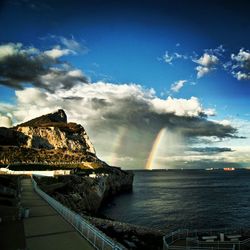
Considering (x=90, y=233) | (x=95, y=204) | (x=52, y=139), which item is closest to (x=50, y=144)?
(x=52, y=139)

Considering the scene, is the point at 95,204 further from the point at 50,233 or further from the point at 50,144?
the point at 50,144

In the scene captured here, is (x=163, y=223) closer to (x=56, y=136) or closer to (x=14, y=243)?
(x=14, y=243)

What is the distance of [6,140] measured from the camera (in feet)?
528

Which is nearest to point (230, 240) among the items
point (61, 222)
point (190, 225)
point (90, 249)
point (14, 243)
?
point (61, 222)

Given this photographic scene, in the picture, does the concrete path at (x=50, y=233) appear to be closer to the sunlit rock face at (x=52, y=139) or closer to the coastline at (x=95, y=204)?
the coastline at (x=95, y=204)

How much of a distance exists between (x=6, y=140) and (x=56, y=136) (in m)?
28.4

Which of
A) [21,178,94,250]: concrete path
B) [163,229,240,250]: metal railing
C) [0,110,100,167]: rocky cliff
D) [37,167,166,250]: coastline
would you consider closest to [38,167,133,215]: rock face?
[37,167,166,250]: coastline

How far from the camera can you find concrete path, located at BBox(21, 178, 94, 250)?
1553 cm

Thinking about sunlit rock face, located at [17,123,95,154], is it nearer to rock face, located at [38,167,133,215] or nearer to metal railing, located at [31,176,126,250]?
rock face, located at [38,167,133,215]

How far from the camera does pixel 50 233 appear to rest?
1819cm

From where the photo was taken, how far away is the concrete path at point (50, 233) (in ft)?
50.9

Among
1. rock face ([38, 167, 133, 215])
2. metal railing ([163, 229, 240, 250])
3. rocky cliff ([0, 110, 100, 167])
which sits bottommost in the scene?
metal railing ([163, 229, 240, 250])

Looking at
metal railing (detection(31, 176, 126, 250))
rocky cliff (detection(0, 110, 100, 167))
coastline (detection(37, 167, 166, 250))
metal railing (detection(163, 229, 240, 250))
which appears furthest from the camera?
rocky cliff (detection(0, 110, 100, 167))

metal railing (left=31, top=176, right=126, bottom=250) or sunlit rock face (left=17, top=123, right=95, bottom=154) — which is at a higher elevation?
sunlit rock face (left=17, top=123, right=95, bottom=154)
